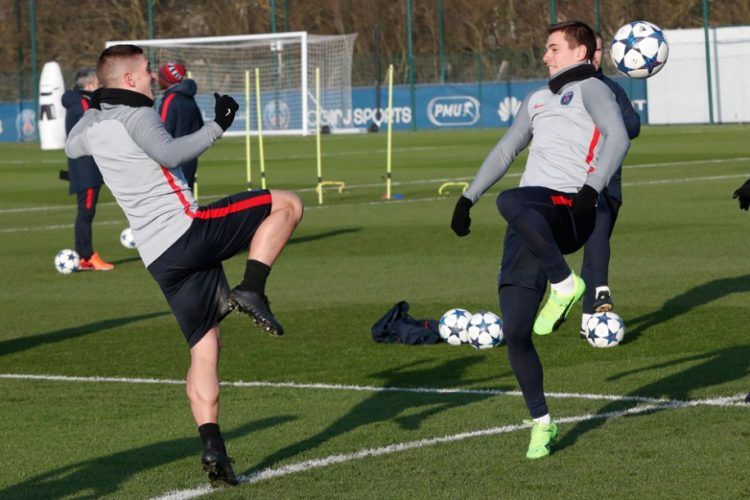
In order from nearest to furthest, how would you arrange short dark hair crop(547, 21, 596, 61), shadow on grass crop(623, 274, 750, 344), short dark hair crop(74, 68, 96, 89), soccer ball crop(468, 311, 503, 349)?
short dark hair crop(547, 21, 596, 61) → soccer ball crop(468, 311, 503, 349) → shadow on grass crop(623, 274, 750, 344) → short dark hair crop(74, 68, 96, 89)

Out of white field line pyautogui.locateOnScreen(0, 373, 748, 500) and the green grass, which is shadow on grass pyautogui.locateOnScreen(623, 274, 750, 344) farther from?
white field line pyautogui.locateOnScreen(0, 373, 748, 500)

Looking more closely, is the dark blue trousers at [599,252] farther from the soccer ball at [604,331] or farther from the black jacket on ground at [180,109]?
the black jacket on ground at [180,109]

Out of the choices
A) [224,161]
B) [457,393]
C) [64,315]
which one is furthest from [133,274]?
[224,161]

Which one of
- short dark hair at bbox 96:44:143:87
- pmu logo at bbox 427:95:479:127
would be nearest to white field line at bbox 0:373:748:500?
short dark hair at bbox 96:44:143:87

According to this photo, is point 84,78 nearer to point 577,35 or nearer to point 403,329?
point 403,329

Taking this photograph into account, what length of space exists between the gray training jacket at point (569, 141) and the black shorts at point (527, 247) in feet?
0.39

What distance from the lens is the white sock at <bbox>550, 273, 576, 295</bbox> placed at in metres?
7.37

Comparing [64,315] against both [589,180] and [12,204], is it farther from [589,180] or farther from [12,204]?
[12,204]

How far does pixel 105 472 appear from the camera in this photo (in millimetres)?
7375

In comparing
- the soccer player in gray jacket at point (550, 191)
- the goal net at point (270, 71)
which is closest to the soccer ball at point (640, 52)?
the soccer player in gray jacket at point (550, 191)

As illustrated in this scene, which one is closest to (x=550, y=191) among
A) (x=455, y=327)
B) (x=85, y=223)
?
(x=455, y=327)

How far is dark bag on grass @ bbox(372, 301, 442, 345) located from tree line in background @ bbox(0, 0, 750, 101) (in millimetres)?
45840

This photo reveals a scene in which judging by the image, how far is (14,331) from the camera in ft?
41.6

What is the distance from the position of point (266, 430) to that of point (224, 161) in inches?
1304
